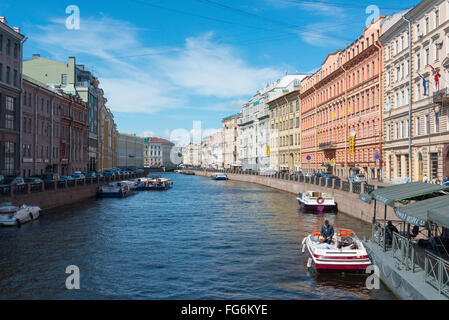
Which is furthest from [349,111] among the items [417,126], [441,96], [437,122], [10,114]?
[10,114]

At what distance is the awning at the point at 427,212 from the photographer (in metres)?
10.5

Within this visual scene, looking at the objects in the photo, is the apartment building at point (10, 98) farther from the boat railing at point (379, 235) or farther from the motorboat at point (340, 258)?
the boat railing at point (379, 235)

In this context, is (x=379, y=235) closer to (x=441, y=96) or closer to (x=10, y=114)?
(x=441, y=96)

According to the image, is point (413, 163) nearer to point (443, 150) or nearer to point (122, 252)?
point (443, 150)

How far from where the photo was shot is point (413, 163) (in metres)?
39.0

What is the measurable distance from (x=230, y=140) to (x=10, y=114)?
111 metres

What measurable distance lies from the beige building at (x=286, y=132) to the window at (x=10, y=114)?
53.4 metres

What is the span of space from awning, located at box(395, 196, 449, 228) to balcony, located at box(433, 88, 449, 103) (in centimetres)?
2209

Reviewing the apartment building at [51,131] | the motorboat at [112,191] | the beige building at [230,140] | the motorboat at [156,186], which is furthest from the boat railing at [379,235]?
the beige building at [230,140]

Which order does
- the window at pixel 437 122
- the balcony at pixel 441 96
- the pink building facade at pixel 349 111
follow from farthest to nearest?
the pink building facade at pixel 349 111
the window at pixel 437 122
the balcony at pixel 441 96

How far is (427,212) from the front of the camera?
447 inches
